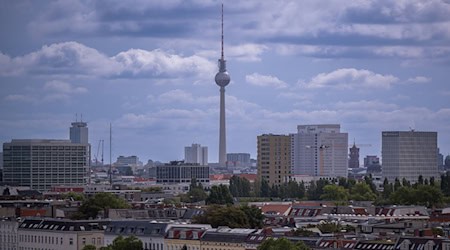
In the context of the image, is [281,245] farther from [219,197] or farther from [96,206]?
[219,197]

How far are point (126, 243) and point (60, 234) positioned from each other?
8.38 metres

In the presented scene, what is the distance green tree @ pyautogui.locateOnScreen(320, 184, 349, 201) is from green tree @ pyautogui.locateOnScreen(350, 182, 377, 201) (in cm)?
81

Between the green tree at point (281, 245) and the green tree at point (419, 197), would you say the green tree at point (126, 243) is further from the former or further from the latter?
the green tree at point (419, 197)

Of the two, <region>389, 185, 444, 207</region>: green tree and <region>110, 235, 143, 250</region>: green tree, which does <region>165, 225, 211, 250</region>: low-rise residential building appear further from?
<region>389, 185, 444, 207</region>: green tree

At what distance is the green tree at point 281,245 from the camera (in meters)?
73.4

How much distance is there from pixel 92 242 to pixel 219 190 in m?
49.3

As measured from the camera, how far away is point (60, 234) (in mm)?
91562

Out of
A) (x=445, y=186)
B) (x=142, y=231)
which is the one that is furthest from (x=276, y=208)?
(x=142, y=231)

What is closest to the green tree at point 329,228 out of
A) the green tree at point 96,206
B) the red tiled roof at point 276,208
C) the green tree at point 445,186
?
the green tree at point 96,206

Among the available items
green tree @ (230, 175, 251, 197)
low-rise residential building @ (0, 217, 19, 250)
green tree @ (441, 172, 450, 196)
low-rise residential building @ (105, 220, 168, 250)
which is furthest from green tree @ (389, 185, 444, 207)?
low-rise residential building @ (105, 220, 168, 250)

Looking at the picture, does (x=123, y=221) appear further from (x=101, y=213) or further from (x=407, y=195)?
(x=407, y=195)

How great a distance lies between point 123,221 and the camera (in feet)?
306

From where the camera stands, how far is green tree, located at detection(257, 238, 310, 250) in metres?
73.4

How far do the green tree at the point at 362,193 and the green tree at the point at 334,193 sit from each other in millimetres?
806
